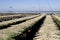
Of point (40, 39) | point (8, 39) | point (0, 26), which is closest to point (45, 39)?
point (40, 39)

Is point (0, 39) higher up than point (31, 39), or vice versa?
point (0, 39)

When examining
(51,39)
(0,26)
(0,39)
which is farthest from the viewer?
(0,26)

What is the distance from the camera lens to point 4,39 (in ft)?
31.8

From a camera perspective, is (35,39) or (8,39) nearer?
(8,39)

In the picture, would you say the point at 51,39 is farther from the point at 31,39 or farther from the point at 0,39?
the point at 0,39

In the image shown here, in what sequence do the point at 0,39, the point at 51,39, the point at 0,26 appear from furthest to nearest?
the point at 0,26 → the point at 51,39 → the point at 0,39

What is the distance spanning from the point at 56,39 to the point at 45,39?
1085mm

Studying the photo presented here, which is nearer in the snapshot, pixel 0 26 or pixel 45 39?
pixel 45 39

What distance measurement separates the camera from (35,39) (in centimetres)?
1919

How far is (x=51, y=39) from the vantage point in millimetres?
18859

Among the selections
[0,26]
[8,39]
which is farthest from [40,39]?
[8,39]

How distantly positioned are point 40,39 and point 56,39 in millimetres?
1568

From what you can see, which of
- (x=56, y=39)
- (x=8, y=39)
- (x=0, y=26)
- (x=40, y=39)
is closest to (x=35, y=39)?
(x=40, y=39)

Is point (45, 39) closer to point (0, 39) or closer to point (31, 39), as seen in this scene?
point (31, 39)
